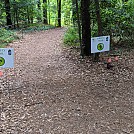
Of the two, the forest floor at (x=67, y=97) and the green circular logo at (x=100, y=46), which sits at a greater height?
the green circular logo at (x=100, y=46)

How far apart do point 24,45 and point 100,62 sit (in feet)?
20.8

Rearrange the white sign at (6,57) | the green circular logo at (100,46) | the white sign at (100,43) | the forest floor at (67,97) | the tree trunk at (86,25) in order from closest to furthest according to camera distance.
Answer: the forest floor at (67,97) < the white sign at (6,57) < the white sign at (100,43) < the green circular logo at (100,46) < the tree trunk at (86,25)

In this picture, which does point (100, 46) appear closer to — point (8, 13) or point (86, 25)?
point (86, 25)

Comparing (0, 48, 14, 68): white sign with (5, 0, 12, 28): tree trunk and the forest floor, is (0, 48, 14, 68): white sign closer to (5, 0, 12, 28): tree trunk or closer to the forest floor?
the forest floor

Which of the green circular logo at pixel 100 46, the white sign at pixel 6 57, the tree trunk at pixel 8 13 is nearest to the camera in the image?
the white sign at pixel 6 57

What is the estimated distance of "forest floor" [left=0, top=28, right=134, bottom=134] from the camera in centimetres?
476

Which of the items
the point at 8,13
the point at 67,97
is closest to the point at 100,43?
the point at 67,97

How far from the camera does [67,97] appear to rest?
6.15 meters

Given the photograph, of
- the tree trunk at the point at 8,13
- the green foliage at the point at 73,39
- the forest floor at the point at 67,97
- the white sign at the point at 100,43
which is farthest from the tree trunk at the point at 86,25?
the tree trunk at the point at 8,13

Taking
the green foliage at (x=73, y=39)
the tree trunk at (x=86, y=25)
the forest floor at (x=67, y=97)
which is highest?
the tree trunk at (x=86, y=25)

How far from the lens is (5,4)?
64.5 feet

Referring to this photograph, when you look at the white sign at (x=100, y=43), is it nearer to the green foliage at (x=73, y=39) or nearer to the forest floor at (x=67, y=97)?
the forest floor at (x=67, y=97)

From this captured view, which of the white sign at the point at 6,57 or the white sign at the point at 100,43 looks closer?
the white sign at the point at 6,57

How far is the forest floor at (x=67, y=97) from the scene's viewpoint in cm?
476
